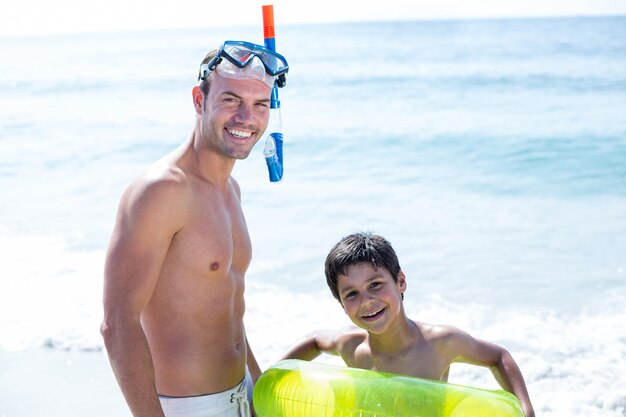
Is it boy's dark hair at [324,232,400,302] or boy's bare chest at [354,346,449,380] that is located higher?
boy's dark hair at [324,232,400,302]

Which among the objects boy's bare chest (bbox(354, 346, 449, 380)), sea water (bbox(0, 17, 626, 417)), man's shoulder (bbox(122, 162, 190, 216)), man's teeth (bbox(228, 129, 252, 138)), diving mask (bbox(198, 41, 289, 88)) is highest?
diving mask (bbox(198, 41, 289, 88))

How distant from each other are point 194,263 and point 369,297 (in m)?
0.73

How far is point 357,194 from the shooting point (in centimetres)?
1066

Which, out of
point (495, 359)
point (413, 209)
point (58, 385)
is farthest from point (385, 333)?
point (413, 209)

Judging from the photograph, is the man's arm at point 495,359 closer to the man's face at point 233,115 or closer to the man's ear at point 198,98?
the man's face at point 233,115

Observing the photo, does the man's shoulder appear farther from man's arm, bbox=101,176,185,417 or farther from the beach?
the beach

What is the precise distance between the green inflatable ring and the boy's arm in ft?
1.48

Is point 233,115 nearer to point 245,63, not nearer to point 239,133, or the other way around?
point 239,133

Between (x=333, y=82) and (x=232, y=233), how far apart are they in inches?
886

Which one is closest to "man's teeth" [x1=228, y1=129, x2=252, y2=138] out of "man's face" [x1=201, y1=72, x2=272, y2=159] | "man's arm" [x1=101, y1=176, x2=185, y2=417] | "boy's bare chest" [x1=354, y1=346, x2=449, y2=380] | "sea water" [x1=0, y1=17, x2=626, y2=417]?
"man's face" [x1=201, y1=72, x2=272, y2=159]

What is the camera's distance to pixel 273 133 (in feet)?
9.13

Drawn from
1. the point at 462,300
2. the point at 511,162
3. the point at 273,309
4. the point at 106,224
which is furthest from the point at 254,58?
the point at 511,162

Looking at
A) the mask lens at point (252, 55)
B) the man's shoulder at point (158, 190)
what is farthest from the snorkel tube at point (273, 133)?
the man's shoulder at point (158, 190)

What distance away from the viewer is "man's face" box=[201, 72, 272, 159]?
2465 mm
